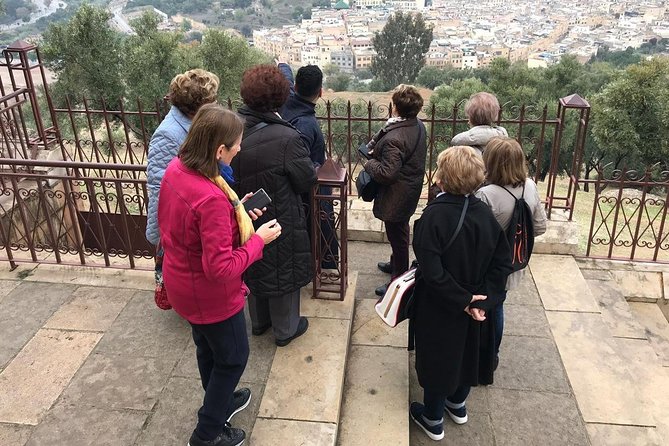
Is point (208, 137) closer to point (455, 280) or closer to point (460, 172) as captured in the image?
point (460, 172)

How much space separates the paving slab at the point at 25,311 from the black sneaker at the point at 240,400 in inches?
62.2

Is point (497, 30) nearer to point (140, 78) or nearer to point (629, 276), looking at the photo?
point (140, 78)

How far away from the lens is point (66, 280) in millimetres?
4191

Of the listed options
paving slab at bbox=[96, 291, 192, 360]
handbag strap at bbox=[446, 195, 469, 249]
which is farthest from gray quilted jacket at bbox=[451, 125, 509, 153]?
paving slab at bbox=[96, 291, 192, 360]

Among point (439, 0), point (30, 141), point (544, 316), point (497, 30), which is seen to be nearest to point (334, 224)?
point (544, 316)

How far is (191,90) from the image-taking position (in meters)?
2.84

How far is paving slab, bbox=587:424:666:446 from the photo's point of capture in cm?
316

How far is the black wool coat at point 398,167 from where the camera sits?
143 inches

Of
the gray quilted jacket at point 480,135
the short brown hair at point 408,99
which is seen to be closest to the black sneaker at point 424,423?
the gray quilted jacket at point 480,135

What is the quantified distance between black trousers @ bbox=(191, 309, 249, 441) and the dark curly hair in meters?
1.11

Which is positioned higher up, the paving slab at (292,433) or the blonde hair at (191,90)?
the blonde hair at (191,90)

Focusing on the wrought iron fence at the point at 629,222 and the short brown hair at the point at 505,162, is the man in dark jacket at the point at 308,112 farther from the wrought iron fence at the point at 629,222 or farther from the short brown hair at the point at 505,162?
the wrought iron fence at the point at 629,222

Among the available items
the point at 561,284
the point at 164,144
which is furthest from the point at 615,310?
the point at 164,144

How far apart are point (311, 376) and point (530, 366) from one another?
5.22 feet
